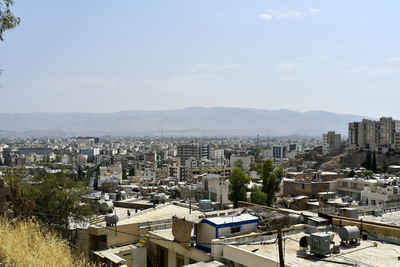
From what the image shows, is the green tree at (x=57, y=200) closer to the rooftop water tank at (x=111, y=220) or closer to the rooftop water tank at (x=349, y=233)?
the rooftop water tank at (x=111, y=220)

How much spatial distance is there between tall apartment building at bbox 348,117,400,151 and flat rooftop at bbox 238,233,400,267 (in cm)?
7204

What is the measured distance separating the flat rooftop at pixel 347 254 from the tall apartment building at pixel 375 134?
72.0 meters

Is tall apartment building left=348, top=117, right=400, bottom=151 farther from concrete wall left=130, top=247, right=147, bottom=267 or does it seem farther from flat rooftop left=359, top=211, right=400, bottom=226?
concrete wall left=130, top=247, right=147, bottom=267

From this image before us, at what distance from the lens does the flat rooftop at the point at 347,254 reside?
8.45 m

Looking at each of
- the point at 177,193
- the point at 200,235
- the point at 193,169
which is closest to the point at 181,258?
the point at 200,235

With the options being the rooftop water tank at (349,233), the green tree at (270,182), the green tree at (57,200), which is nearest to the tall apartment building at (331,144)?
the green tree at (270,182)

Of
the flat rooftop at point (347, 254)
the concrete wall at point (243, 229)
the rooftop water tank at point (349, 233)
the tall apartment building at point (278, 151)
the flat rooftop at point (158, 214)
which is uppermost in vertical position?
the rooftop water tank at point (349, 233)

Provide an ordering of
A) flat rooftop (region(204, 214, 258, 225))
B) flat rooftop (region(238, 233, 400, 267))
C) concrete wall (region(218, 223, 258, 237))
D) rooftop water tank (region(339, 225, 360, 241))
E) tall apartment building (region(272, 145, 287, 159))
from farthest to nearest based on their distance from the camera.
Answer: tall apartment building (region(272, 145, 287, 159)), flat rooftop (region(204, 214, 258, 225)), concrete wall (region(218, 223, 258, 237)), rooftop water tank (region(339, 225, 360, 241)), flat rooftop (region(238, 233, 400, 267))

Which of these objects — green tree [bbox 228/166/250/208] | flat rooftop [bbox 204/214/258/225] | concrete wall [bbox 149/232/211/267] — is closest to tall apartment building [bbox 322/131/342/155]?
green tree [bbox 228/166/250/208]

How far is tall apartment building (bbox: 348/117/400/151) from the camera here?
7788 centimetres

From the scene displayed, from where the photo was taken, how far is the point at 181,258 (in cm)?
1093

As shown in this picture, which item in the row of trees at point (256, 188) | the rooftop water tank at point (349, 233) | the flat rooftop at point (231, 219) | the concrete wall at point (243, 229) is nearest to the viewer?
the rooftop water tank at point (349, 233)

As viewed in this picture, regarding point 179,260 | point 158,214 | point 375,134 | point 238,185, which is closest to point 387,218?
point 179,260

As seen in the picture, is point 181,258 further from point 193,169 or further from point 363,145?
point 363,145
